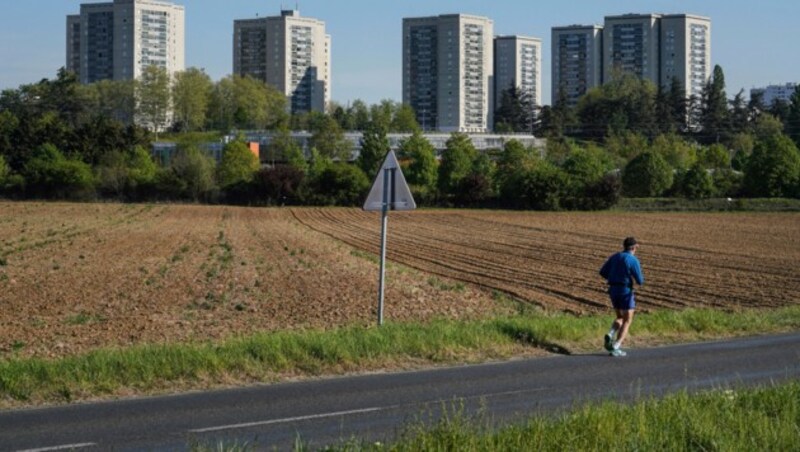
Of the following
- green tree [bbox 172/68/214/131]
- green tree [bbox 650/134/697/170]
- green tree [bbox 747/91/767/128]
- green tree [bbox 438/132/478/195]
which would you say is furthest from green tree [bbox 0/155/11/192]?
green tree [bbox 747/91/767/128]

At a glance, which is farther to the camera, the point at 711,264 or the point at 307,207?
the point at 307,207

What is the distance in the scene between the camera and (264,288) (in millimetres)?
27062

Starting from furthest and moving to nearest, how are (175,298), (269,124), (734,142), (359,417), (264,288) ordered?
1. (269,124)
2. (734,142)
3. (264,288)
4. (175,298)
5. (359,417)

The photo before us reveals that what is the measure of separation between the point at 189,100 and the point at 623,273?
165197 millimetres

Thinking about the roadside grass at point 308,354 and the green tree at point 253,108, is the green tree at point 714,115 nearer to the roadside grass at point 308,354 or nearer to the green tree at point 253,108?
the green tree at point 253,108

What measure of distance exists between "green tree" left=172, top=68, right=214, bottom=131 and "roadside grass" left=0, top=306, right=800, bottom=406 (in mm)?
163017

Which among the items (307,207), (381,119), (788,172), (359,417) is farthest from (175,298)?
(381,119)

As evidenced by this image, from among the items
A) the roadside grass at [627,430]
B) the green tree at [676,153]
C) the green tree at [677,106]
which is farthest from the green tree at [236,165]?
the roadside grass at [627,430]

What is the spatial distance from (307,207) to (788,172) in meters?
45.7

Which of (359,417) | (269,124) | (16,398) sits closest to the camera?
(359,417)

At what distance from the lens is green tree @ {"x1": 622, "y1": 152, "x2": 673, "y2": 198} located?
10800 cm

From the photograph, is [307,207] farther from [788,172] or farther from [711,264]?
[711,264]

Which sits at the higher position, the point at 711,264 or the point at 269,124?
the point at 269,124

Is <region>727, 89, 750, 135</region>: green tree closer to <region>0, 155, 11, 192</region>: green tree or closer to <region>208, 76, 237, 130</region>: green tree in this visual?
<region>208, 76, 237, 130</region>: green tree
